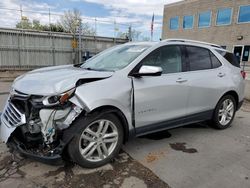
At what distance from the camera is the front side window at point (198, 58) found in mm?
3943

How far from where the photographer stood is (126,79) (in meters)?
3.06

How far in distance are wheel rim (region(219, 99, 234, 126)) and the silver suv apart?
47cm

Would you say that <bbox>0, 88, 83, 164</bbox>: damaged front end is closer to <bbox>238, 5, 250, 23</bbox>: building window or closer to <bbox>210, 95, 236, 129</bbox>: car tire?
<bbox>210, 95, 236, 129</bbox>: car tire

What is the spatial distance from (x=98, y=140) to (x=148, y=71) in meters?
1.14

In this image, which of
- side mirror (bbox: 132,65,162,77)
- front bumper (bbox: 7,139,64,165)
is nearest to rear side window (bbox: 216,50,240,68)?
side mirror (bbox: 132,65,162,77)

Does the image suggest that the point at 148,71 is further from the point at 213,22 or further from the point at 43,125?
the point at 213,22

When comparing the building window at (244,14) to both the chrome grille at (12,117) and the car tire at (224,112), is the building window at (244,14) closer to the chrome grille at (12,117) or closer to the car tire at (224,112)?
the car tire at (224,112)

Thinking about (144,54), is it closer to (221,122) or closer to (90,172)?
(90,172)

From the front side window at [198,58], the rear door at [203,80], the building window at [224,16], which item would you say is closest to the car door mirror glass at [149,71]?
the rear door at [203,80]

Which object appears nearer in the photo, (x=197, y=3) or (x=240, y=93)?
(x=240, y=93)

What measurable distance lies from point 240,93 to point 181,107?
6.04 feet

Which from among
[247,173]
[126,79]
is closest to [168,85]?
[126,79]

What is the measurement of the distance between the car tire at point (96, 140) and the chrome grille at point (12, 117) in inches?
26.2

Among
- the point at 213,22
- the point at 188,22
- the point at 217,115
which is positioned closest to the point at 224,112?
the point at 217,115
